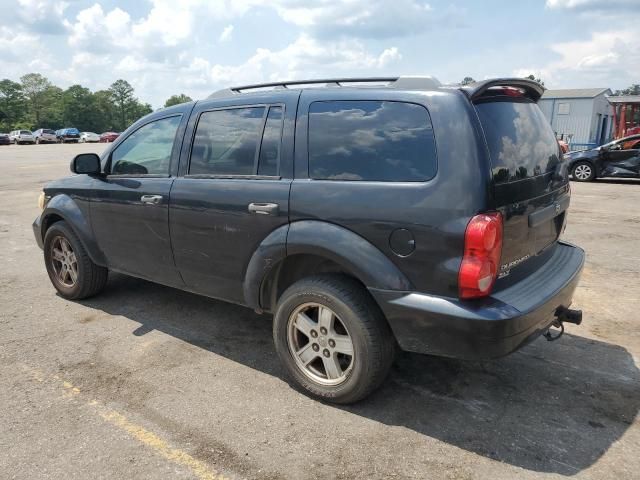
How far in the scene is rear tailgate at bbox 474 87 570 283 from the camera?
281 centimetres

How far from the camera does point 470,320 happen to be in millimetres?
2629

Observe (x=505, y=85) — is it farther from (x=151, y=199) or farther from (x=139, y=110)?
(x=139, y=110)

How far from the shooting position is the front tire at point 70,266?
486 cm

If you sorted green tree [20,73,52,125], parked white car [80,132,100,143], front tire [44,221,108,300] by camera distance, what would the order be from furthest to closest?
1. green tree [20,73,52,125]
2. parked white car [80,132,100,143]
3. front tire [44,221,108,300]

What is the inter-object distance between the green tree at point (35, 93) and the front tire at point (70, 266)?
101 m

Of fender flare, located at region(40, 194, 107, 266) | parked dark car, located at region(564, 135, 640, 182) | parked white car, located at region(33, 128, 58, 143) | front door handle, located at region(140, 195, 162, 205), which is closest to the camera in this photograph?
front door handle, located at region(140, 195, 162, 205)

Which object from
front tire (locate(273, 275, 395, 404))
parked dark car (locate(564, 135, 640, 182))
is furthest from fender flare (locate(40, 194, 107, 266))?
parked dark car (locate(564, 135, 640, 182))

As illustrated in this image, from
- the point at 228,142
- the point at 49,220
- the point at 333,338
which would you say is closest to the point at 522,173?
the point at 333,338

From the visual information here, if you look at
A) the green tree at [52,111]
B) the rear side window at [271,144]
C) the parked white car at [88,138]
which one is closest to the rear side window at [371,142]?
the rear side window at [271,144]

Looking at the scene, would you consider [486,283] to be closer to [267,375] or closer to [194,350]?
[267,375]

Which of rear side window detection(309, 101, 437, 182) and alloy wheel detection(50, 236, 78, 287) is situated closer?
rear side window detection(309, 101, 437, 182)

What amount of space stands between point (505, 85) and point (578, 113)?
39.9m

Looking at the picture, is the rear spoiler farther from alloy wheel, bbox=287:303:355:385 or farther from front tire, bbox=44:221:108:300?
front tire, bbox=44:221:108:300

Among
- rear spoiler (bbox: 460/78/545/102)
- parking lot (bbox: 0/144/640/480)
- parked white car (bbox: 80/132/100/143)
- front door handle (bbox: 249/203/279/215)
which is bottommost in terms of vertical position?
parked white car (bbox: 80/132/100/143)
